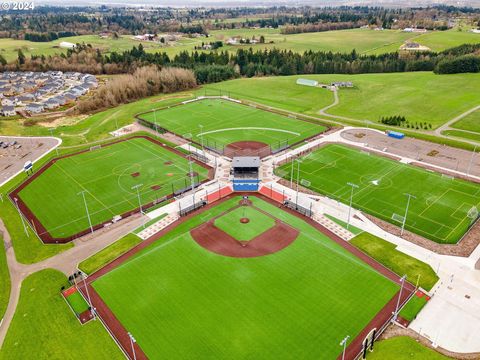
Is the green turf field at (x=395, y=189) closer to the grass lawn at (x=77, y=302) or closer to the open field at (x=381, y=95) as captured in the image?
the open field at (x=381, y=95)

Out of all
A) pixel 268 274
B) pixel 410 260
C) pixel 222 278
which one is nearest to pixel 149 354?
pixel 222 278

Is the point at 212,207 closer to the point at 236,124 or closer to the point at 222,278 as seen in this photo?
the point at 222,278

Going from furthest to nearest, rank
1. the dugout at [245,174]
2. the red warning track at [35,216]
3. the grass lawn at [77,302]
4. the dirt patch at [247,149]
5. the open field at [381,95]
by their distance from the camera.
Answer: the open field at [381,95], the dirt patch at [247,149], the dugout at [245,174], the red warning track at [35,216], the grass lawn at [77,302]

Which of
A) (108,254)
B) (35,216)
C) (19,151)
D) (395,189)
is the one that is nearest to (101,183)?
(35,216)

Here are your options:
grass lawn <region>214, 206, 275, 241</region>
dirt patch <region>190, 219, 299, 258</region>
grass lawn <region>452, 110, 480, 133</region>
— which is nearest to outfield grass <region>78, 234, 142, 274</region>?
dirt patch <region>190, 219, 299, 258</region>

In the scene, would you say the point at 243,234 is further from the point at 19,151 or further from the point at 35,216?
the point at 19,151

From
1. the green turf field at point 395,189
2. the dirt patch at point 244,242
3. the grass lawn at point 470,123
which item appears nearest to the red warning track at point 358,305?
the dirt patch at point 244,242
